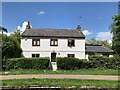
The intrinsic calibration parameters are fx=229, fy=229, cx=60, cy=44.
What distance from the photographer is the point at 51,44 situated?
1374 inches

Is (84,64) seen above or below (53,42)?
below

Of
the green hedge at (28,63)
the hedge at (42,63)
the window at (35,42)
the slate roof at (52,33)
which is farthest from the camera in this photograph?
the slate roof at (52,33)

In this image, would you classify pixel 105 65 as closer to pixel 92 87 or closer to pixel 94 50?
pixel 94 50

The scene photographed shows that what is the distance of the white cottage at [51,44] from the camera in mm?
34625

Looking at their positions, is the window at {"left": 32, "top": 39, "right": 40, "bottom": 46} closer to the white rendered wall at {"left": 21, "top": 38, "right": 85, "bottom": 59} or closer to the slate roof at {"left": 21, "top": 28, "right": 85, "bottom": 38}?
the white rendered wall at {"left": 21, "top": 38, "right": 85, "bottom": 59}

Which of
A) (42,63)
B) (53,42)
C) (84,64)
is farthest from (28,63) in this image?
(53,42)

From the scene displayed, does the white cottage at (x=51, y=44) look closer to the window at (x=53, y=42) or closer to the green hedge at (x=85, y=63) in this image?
the window at (x=53, y=42)

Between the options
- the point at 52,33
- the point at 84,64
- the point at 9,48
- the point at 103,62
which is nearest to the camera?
the point at 84,64

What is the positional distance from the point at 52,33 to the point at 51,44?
6.20 feet

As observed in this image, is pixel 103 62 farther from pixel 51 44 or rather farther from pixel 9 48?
pixel 9 48

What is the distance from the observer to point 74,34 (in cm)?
3591

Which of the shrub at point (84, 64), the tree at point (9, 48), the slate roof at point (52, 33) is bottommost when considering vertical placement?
the shrub at point (84, 64)

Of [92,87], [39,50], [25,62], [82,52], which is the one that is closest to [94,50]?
[82,52]

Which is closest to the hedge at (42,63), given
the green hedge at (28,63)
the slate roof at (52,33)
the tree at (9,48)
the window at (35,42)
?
the green hedge at (28,63)
